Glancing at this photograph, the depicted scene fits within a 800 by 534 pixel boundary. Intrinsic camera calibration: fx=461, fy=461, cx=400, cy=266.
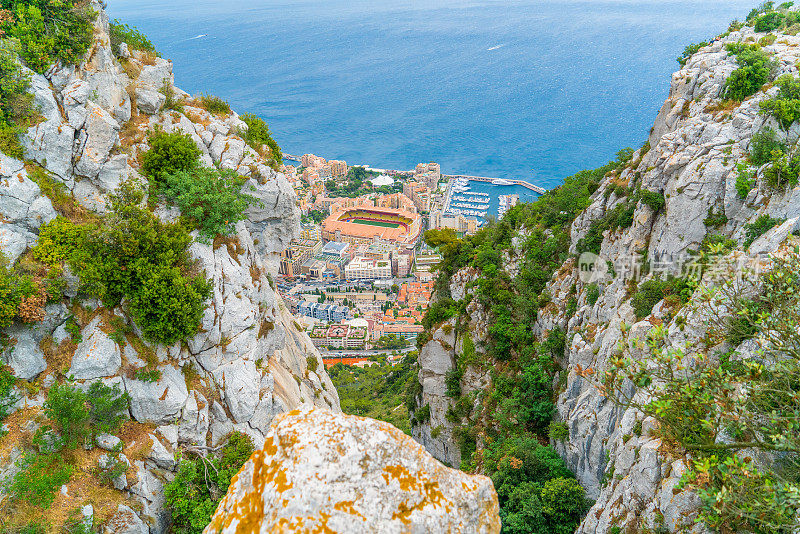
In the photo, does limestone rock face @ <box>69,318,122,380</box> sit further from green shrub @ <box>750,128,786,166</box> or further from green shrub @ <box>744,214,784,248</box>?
green shrub @ <box>750,128,786,166</box>

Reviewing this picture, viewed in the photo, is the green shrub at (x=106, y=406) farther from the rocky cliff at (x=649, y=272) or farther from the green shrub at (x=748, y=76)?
the green shrub at (x=748, y=76)

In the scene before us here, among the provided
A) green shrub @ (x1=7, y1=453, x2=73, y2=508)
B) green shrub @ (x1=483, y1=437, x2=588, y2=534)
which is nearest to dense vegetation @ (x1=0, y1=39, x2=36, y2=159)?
green shrub @ (x1=7, y1=453, x2=73, y2=508)

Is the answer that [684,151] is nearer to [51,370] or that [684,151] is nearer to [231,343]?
[231,343]

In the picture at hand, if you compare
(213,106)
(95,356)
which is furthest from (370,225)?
(95,356)

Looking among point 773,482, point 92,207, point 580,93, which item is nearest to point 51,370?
point 92,207

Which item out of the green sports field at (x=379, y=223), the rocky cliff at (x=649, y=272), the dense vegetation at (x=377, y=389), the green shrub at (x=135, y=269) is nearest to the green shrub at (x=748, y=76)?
the rocky cliff at (x=649, y=272)

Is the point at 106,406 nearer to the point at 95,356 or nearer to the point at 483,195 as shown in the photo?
the point at 95,356
